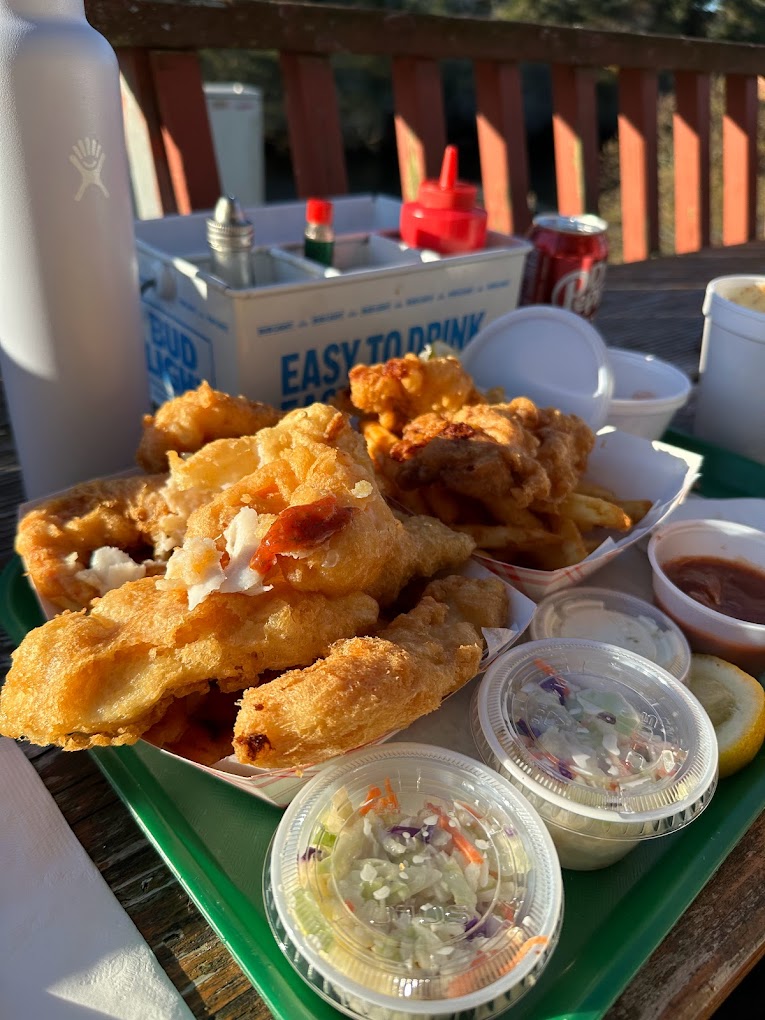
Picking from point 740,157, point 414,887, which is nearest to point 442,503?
point 414,887

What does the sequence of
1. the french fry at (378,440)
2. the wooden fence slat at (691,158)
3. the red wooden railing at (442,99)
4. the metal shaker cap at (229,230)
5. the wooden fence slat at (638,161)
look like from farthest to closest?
the wooden fence slat at (691,158), the wooden fence slat at (638,161), the red wooden railing at (442,99), the metal shaker cap at (229,230), the french fry at (378,440)

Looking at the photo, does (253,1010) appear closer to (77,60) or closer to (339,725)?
(339,725)

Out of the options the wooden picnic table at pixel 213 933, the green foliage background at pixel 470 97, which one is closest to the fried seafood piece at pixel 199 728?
the wooden picnic table at pixel 213 933

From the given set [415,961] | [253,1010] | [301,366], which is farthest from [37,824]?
[301,366]

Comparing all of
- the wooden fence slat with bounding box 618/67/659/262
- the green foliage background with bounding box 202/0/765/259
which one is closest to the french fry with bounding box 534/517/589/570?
the wooden fence slat with bounding box 618/67/659/262

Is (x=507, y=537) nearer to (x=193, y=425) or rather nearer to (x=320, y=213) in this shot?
(x=193, y=425)

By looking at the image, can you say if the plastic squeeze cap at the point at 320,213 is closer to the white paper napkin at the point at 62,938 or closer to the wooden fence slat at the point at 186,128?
the wooden fence slat at the point at 186,128
